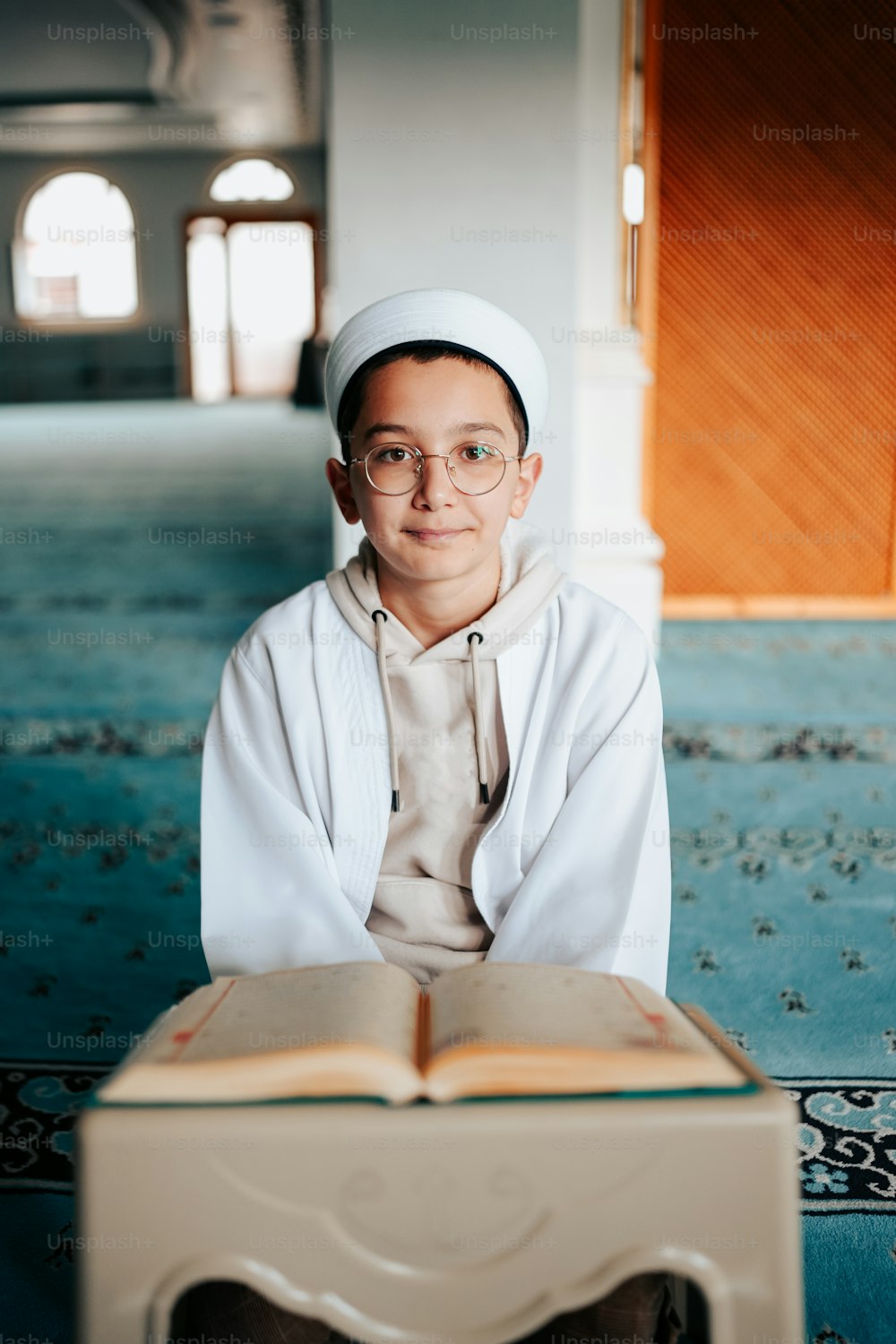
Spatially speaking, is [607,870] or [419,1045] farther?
[607,870]

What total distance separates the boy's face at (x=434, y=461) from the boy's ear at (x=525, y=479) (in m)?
0.09

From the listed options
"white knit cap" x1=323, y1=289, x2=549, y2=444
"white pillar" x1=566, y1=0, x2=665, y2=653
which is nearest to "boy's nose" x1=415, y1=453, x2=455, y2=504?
"white knit cap" x1=323, y1=289, x2=549, y2=444

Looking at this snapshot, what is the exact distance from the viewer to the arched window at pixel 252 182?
15570mm

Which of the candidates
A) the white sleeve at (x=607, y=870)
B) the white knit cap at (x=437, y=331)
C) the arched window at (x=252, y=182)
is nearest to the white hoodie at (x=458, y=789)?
the white sleeve at (x=607, y=870)

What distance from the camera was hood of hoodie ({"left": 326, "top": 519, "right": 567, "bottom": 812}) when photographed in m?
1.41

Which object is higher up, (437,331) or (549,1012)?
(437,331)

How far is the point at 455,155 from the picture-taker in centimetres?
321

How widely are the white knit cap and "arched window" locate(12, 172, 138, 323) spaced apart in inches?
612

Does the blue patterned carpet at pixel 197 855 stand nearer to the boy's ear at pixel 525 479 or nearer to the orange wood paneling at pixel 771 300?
the orange wood paneling at pixel 771 300

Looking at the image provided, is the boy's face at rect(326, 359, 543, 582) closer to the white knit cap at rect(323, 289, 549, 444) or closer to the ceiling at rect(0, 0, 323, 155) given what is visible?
the white knit cap at rect(323, 289, 549, 444)

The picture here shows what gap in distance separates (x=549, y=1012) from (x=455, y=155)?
2766mm

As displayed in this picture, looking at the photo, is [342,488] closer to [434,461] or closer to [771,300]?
[434,461]

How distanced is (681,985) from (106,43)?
11471 millimetres

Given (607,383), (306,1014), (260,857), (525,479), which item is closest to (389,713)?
(260,857)
